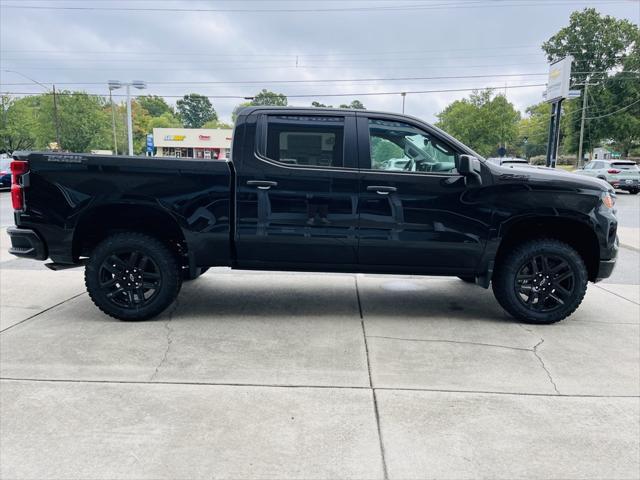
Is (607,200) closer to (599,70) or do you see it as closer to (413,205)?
(413,205)

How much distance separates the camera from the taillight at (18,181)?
4535mm

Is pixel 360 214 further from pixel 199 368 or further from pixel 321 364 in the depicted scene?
pixel 199 368

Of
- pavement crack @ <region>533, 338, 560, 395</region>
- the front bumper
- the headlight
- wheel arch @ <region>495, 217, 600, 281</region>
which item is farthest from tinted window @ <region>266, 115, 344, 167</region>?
the front bumper

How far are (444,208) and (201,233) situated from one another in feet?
7.52

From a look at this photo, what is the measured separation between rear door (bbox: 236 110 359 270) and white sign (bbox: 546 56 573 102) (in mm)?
24124

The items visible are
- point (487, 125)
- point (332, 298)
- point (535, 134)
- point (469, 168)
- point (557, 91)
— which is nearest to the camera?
point (469, 168)

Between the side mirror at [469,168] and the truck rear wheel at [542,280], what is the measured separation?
0.83 meters

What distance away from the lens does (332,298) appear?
5746mm

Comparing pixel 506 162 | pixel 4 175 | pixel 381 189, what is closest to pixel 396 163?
pixel 381 189

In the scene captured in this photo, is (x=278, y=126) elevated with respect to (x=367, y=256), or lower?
elevated

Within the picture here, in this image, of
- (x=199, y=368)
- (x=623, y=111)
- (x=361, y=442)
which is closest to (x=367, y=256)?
(x=199, y=368)

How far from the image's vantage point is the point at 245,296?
580 centimetres

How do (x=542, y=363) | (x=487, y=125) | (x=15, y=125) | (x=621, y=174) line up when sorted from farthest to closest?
(x=487, y=125) < (x=15, y=125) < (x=621, y=174) < (x=542, y=363)

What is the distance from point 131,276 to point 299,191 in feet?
5.88
